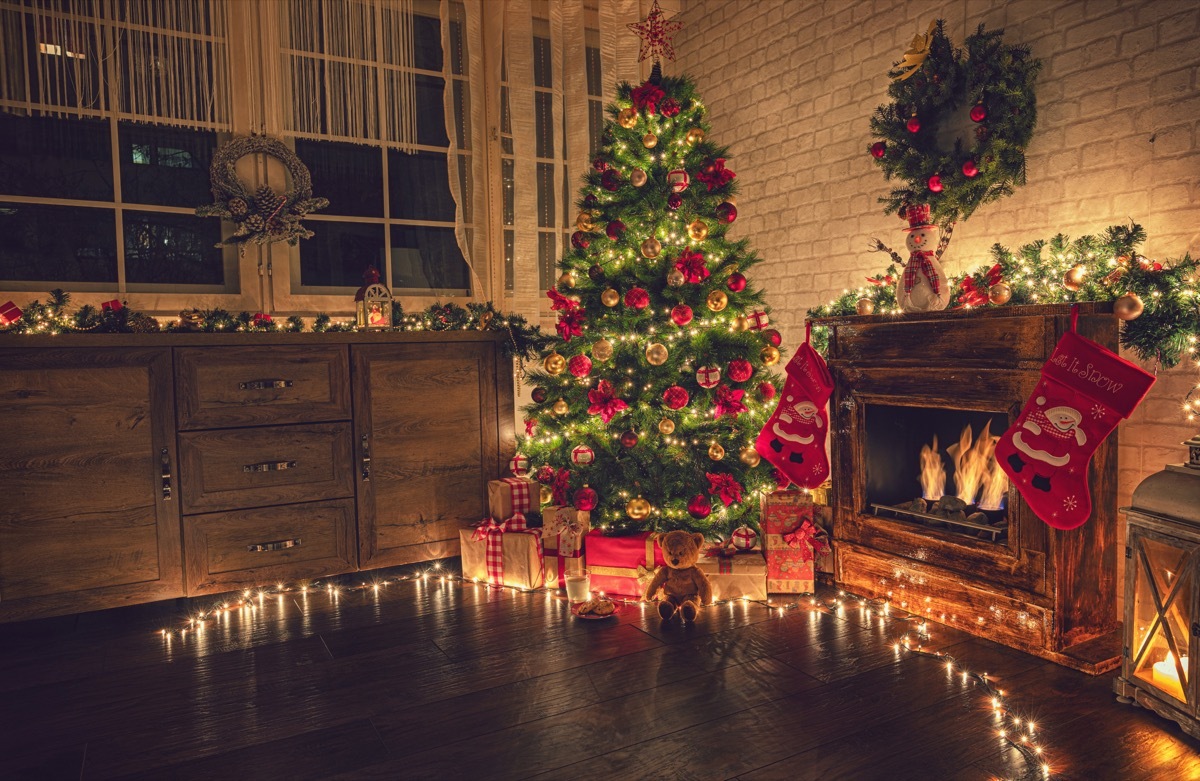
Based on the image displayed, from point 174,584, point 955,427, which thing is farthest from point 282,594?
point 955,427

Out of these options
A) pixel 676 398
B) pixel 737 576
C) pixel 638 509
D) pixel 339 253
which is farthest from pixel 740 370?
pixel 339 253

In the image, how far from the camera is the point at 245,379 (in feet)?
9.23

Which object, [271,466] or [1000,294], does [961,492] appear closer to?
[1000,294]

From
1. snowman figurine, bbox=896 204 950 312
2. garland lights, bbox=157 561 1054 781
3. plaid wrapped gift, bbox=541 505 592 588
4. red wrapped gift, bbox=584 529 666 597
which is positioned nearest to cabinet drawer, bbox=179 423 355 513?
garland lights, bbox=157 561 1054 781

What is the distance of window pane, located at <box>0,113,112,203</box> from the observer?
301 cm

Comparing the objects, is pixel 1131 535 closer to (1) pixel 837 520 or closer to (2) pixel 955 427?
(2) pixel 955 427

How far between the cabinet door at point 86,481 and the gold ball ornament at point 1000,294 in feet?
9.52

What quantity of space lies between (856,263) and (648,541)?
1.64 m

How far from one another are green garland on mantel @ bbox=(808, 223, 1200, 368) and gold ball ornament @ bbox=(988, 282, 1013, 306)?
17mm

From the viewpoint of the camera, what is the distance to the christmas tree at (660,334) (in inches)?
114

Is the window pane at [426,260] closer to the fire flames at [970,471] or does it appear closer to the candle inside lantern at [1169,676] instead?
the fire flames at [970,471]

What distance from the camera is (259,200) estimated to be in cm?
323

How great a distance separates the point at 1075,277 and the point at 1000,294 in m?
0.21

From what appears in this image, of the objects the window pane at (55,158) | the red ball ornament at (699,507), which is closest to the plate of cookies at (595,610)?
the red ball ornament at (699,507)
